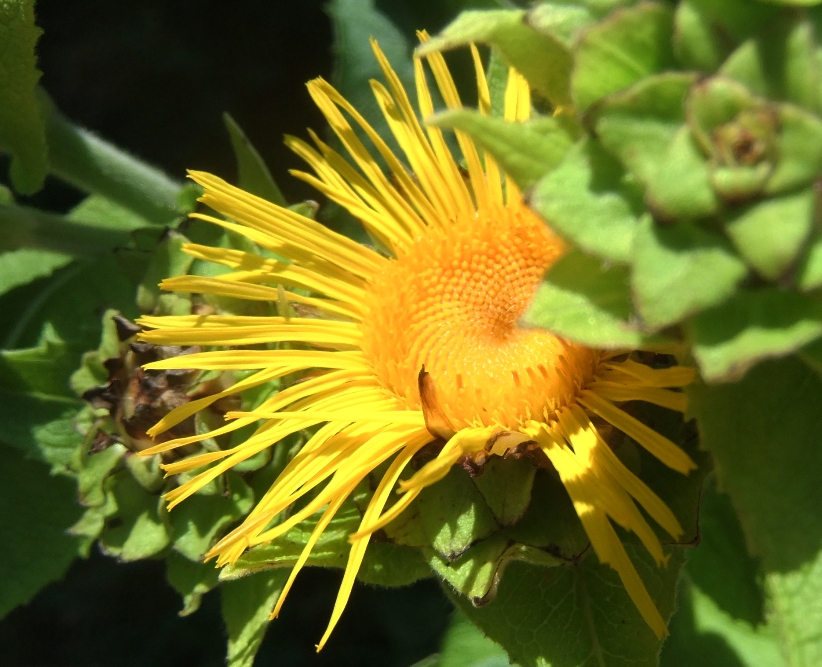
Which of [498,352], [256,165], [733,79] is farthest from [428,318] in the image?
[733,79]

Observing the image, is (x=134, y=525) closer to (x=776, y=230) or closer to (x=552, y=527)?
(x=552, y=527)

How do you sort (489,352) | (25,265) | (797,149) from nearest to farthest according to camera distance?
(797,149), (489,352), (25,265)

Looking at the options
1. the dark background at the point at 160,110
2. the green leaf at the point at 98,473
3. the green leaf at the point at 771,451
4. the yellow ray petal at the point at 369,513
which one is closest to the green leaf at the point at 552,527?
the yellow ray petal at the point at 369,513

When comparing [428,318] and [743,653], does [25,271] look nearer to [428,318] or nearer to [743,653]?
[428,318]

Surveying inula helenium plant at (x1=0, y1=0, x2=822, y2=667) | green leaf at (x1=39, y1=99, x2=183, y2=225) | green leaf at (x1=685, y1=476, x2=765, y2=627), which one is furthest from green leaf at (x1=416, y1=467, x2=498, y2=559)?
green leaf at (x1=39, y1=99, x2=183, y2=225)

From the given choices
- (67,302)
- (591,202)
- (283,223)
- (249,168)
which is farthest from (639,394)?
(67,302)

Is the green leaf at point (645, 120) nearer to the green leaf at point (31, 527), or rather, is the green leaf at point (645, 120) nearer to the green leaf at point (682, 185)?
the green leaf at point (682, 185)
